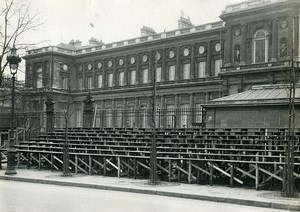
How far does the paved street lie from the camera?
34.8ft

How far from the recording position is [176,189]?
14133 mm

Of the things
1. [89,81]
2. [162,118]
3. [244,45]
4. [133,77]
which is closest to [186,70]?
[162,118]

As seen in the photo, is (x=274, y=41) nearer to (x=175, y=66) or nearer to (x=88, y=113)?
(x=175, y=66)

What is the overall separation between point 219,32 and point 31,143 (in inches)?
1224

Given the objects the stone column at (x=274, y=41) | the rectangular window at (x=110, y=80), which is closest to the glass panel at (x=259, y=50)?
the stone column at (x=274, y=41)

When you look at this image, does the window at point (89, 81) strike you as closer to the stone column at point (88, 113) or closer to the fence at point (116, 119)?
the fence at point (116, 119)

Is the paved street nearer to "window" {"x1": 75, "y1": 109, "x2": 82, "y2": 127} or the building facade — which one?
the building facade

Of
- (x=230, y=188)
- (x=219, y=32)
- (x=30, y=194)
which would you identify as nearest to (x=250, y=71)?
(x=219, y=32)

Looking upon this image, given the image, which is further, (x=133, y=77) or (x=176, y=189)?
(x=133, y=77)

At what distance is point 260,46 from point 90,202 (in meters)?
32.5

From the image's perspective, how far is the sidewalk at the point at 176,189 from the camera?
38.8 feet

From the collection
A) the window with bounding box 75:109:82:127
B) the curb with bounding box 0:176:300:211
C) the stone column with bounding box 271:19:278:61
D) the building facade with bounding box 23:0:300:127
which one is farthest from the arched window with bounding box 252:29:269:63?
the curb with bounding box 0:176:300:211

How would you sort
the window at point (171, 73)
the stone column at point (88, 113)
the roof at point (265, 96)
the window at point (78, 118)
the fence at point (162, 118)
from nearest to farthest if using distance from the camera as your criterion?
the roof at point (265, 96) → the stone column at point (88, 113) → the fence at point (162, 118) → the window at point (171, 73) → the window at point (78, 118)

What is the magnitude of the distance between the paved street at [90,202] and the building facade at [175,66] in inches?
470
